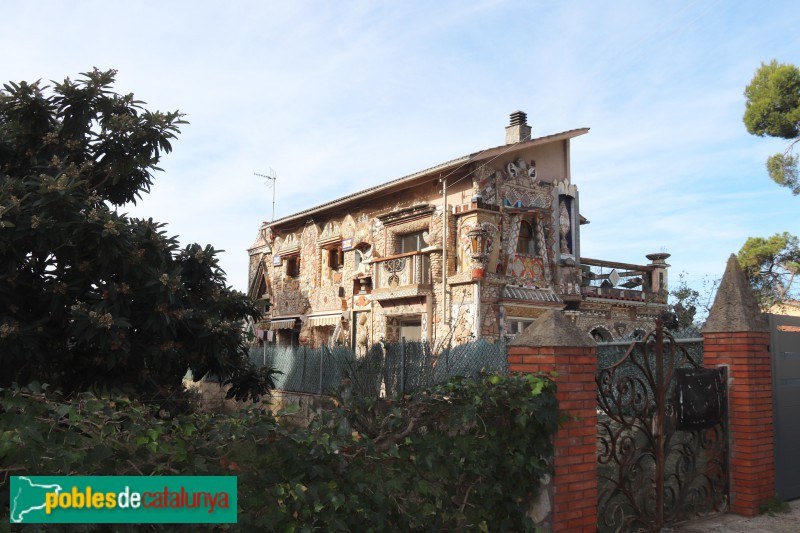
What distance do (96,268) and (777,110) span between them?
19.4 meters

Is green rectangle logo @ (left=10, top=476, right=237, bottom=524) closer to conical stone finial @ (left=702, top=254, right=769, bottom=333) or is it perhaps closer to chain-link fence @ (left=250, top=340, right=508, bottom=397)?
conical stone finial @ (left=702, top=254, right=769, bottom=333)

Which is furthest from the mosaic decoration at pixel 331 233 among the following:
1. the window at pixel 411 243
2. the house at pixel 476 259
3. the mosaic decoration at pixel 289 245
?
the window at pixel 411 243

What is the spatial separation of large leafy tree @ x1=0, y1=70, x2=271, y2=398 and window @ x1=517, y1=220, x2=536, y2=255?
11273 mm

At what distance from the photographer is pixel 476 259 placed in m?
17.0

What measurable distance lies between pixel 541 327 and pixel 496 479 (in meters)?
1.21

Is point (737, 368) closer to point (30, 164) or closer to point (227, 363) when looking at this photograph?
point (227, 363)

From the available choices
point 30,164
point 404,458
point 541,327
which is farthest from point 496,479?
point 30,164

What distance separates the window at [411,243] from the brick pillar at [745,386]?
12.8 metres

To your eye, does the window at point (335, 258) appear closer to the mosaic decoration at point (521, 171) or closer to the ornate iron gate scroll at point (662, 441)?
the mosaic decoration at point (521, 171)

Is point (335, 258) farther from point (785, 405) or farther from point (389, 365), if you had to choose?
point (785, 405)

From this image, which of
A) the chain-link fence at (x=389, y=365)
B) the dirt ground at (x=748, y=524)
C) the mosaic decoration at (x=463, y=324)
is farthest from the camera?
the mosaic decoration at (x=463, y=324)

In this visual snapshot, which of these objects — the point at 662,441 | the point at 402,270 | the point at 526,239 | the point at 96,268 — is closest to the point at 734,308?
the point at 662,441

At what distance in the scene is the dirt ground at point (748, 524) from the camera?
572 cm

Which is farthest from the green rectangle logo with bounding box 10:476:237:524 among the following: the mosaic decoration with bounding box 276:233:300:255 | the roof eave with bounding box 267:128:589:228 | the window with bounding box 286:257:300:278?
the window with bounding box 286:257:300:278
